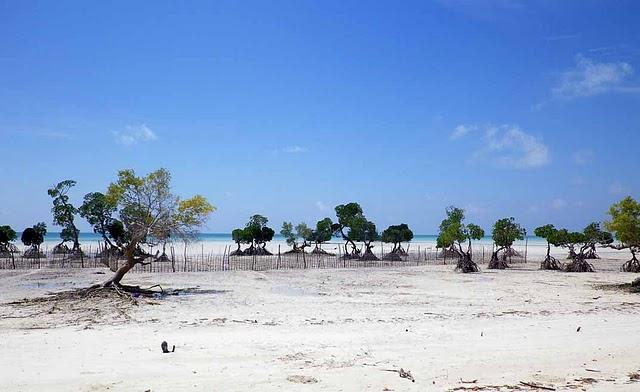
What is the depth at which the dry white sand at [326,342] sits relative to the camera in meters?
A: 8.00

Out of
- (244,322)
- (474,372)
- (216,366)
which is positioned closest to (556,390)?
(474,372)

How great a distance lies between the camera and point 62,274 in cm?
2962

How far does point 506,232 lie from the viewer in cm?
3584

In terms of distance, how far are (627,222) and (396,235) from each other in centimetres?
2893

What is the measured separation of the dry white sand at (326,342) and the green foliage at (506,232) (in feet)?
49.7

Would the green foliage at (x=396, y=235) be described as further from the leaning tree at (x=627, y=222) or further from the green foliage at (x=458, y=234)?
the leaning tree at (x=627, y=222)

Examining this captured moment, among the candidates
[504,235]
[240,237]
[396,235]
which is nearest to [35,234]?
[240,237]

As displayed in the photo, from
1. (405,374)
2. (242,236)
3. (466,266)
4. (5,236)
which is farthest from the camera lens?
(242,236)

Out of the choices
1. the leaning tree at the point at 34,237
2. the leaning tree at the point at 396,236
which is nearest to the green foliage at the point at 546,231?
the leaning tree at the point at 396,236

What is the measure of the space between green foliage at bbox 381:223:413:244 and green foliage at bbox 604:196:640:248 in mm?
27941

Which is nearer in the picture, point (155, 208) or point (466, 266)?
point (155, 208)

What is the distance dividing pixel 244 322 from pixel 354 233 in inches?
1323

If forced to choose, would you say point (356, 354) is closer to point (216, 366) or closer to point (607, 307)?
point (216, 366)

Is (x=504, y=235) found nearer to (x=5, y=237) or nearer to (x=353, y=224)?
(x=353, y=224)
